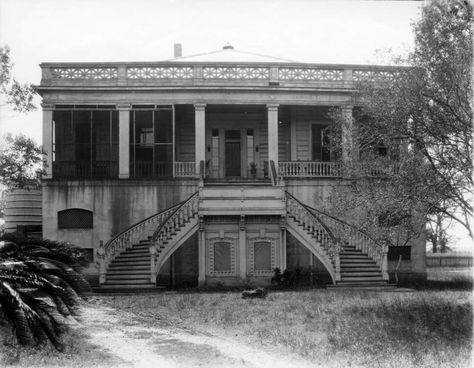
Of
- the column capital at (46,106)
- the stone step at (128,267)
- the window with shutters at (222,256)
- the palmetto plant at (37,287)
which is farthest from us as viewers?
the column capital at (46,106)

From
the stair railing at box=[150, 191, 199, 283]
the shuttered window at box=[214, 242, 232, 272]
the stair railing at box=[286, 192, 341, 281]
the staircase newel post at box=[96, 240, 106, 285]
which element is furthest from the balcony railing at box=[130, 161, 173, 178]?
the stair railing at box=[286, 192, 341, 281]

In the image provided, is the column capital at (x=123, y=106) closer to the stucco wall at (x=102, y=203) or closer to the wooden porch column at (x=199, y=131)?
the wooden porch column at (x=199, y=131)

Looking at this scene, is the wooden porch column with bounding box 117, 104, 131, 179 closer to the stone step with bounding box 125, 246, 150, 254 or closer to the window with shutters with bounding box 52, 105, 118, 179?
the window with shutters with bounding box 52, 105, 118, 179

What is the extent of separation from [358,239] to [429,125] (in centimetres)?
978

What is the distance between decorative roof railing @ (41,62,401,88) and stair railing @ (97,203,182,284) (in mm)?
6132

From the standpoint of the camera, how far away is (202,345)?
44.4 ft

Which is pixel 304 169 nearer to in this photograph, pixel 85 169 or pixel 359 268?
pixel 359 268

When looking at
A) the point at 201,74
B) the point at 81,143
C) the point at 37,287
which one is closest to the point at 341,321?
the point at 37,287

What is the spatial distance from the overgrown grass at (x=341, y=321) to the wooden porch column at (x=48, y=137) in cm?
849

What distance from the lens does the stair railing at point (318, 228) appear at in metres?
24.2

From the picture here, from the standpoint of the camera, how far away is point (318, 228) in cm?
2495

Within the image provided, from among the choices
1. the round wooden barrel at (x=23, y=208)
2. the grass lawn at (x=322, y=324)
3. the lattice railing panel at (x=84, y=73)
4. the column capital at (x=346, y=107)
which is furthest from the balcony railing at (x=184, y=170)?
the round wooden barrel at (x=23, y=208)

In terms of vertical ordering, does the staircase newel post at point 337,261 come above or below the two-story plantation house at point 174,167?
below

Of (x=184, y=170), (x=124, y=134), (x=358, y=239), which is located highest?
(x=124, y=134)
